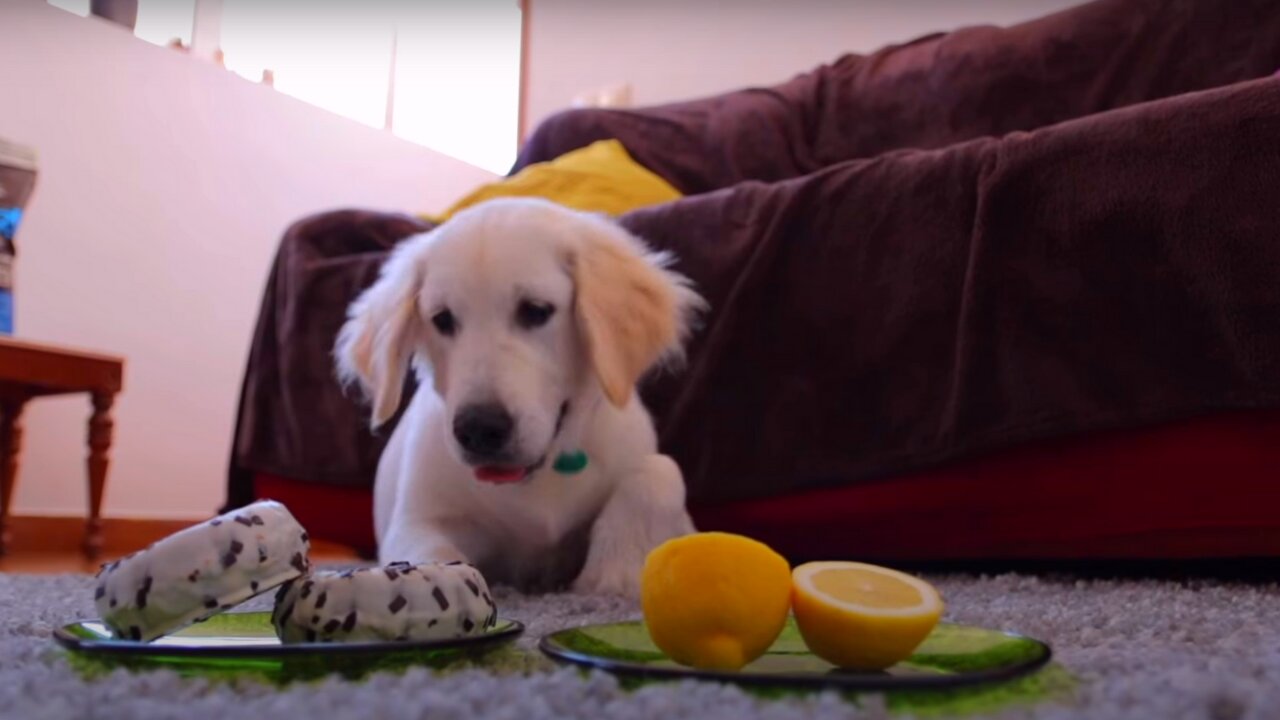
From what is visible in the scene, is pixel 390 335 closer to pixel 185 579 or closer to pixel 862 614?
pixel 185 579

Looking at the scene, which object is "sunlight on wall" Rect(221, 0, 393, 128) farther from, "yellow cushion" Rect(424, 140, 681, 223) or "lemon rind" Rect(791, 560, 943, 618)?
"lemon rind" Rect(791, 560, 943, 618)

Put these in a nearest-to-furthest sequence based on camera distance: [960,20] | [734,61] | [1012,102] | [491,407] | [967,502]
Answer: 1. [491,407]
2. [967,502]
3. [1012,102]
4. [960,20]
5. [734,61]

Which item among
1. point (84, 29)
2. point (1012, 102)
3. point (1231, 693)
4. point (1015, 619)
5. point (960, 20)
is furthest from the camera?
point (960, 20)

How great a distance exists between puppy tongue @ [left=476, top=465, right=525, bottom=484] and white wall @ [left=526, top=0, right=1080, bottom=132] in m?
2.57

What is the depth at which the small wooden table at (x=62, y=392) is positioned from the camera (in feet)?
7.64

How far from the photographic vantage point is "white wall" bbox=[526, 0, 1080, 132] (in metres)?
3.34

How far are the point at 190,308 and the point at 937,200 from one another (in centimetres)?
261

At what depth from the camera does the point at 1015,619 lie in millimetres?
1000

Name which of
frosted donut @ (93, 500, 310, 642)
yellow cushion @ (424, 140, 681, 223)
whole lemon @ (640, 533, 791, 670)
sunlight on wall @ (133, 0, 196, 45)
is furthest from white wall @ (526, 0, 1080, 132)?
frosted donut @ (93, 500, 310, 642)

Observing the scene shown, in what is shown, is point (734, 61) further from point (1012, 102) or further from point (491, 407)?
point (491, 407)

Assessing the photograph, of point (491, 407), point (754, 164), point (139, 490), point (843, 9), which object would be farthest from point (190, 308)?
point (491, 407)

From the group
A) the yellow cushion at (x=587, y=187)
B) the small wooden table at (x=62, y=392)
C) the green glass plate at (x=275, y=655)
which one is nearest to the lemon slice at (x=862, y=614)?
the green glass plate at (x=275, y=655)

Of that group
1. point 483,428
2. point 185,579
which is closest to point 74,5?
point 483,428

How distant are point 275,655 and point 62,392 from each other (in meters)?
2.27
